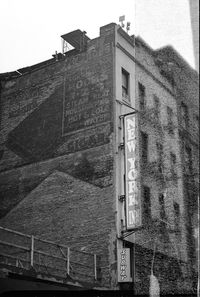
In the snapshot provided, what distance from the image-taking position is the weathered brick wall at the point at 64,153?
1073cm

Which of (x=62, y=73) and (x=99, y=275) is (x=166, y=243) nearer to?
(x=99, y=275)

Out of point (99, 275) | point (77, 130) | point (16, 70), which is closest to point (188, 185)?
point (99, 275)

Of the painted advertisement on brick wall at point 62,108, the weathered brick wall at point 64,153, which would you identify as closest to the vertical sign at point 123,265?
the weathered brick wall at point 64,153

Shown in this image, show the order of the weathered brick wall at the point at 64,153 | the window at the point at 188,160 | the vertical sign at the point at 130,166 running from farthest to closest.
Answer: the weathered brick wall at the point at 64,153 < the vertical sign at the point at 130,166 < the window at the point at 188,160

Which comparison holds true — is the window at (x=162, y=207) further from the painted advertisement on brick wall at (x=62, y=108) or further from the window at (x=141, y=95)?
the painted advertisement on brick wall at (x=62, y=108)

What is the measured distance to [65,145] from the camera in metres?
11.8

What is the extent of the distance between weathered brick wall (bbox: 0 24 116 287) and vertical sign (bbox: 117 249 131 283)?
0.75ft

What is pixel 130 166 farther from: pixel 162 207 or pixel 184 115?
pixel 184 115

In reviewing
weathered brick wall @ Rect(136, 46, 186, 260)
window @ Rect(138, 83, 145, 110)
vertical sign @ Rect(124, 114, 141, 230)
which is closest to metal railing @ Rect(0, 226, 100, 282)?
vertical sign @ Rect(124, 114, 141, 230)

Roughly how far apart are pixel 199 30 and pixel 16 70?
990 centimetres

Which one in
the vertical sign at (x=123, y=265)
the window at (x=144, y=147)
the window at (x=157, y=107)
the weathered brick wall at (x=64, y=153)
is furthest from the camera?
the weathered brick wall at (x=64, y=153)

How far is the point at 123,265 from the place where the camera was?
9.75 meters

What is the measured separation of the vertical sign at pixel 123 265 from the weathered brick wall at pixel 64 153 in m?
0.23

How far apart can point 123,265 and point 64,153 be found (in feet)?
10.6
